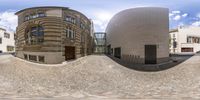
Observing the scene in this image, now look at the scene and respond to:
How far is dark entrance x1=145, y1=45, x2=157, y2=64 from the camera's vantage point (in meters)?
12.4

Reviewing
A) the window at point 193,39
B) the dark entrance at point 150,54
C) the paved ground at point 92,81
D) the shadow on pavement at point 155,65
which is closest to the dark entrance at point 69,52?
the paved ground at point 92,81

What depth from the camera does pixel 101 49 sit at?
15.1 m

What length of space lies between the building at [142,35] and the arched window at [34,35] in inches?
166

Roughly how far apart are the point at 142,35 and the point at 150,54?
1819 mm

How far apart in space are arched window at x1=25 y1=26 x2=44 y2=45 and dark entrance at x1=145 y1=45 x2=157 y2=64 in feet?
23.4

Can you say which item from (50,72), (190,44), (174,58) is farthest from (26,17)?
(190,44)

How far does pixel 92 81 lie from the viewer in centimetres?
1040

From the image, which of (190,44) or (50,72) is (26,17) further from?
(190,44)

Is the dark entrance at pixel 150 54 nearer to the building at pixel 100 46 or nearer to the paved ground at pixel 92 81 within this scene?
the paved ground at pixel 92 81

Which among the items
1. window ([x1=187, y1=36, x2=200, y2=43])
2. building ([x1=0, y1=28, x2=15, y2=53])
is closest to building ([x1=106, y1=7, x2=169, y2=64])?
building ([x1=0, y1=28, x2=15, y2=53])

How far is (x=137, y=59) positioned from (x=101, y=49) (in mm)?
3250

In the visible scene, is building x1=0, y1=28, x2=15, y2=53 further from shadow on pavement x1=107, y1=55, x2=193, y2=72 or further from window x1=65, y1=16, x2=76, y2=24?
shadow on pavement x1=107, y1=55, x2=193, y2=72

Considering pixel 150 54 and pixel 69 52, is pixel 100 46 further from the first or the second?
pixel 69 52

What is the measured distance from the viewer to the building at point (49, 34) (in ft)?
31.5
